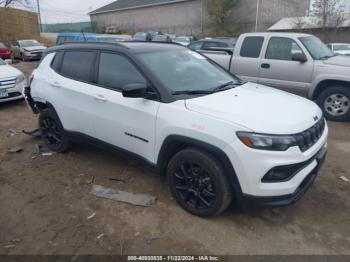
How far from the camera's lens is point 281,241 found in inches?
121

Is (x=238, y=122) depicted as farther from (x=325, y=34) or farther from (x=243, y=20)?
(x=243, y=20)

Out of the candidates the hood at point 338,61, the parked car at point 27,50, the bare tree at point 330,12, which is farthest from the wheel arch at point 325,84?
the bare tree at point 330,12

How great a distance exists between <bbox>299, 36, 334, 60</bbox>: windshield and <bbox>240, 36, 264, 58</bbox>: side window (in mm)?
924

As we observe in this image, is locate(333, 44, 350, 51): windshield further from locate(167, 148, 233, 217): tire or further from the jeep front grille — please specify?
locate(167, 148, 233, 217): tire

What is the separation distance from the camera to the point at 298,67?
699 cm

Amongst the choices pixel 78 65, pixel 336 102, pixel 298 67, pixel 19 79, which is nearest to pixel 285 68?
pixel 298 67

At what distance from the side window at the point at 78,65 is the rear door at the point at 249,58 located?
4353mm

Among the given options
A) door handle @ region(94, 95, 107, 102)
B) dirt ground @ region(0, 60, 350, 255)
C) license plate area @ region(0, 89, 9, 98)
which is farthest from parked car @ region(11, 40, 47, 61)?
door handle @ region(94, 95, 107, 102)

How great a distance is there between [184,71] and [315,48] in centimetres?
455

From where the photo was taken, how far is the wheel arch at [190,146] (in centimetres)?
298

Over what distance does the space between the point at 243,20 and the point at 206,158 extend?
33.3 m

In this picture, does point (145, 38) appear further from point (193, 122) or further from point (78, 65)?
point (193, 122)

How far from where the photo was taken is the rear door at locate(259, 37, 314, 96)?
6.96 meters

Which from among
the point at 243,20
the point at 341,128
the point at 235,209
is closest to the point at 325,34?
the point at 243,20
